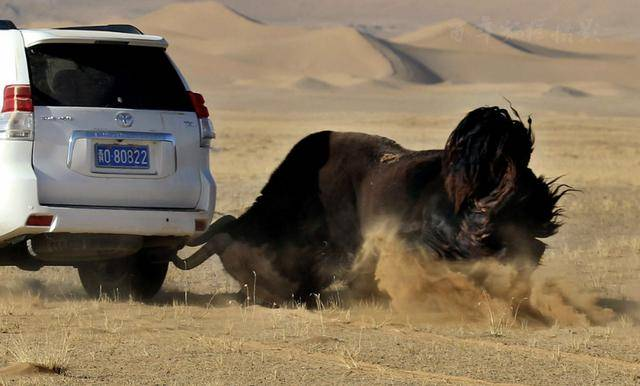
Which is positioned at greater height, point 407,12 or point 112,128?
point 112,128

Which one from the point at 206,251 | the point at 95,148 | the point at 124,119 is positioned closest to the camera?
the point at 95,148

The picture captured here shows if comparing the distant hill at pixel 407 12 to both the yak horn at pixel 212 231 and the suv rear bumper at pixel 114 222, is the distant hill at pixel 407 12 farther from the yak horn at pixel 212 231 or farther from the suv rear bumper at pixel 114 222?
the suv rear bumper at pixel 114 222

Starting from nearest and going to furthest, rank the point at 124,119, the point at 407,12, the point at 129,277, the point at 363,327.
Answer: the point at 363,327
the point at 124,119
the point at 129,277
the point at 407,12

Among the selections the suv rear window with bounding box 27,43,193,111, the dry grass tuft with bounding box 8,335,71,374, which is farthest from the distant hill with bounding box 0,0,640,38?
the dry grass tuft with bounding box 8,335,71,374

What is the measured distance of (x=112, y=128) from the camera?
28.8ft

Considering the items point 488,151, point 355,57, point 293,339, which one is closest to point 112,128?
point 293,339

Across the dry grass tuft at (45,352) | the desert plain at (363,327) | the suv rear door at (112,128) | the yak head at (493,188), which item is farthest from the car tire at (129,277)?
the yak head at (493,188)

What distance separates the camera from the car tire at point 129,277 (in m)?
10.1

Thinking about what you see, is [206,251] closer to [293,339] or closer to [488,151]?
[293,339]

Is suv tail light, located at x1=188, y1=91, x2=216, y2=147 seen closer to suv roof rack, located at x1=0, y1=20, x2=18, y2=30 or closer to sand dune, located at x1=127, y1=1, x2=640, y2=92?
suv roof rack, located at x1=0, y1=20, x2=18, y2=30

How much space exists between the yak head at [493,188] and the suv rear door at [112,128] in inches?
68.2

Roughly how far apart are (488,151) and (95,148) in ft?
8.13

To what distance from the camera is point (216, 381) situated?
6.68 m

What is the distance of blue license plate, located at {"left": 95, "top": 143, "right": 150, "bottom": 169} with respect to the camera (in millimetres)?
8766
